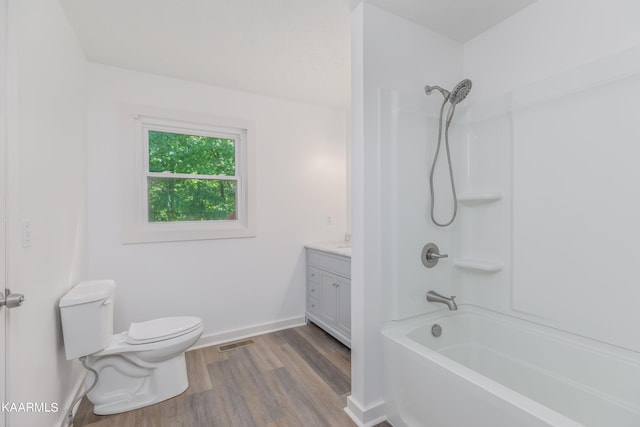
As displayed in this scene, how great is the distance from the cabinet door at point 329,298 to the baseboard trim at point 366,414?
0.91m

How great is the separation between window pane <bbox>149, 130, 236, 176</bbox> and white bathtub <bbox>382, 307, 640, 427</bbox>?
6.67 ft

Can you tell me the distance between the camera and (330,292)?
8.64ft

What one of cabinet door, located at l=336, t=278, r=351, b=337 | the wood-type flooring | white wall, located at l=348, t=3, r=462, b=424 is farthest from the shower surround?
cabinet door, located at l=336, t=278, r=351, b=337

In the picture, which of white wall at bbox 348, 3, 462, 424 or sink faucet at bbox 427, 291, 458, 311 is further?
sink faucet at bbox 427, 291, 458, 311

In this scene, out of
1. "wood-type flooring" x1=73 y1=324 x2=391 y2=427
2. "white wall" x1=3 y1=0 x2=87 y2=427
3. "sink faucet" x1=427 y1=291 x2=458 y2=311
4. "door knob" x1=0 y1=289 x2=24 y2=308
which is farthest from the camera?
"sink faucet" x1=427 y1=291 x2=458 y2=311

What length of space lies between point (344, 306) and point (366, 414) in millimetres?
900

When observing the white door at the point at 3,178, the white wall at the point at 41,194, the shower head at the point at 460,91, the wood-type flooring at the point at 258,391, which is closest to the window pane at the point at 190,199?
the white wall at the point at 41,194

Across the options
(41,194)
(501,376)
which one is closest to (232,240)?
(41,194)

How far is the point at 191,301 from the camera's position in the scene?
2.52 m

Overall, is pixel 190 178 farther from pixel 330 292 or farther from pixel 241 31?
pixel 330 292

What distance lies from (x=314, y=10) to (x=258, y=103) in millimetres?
1259

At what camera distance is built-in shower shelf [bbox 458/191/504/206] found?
5.95 feet

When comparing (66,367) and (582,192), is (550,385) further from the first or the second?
(66,367)

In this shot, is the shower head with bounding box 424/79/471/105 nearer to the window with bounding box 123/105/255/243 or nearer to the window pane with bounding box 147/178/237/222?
the window with bounding box 123/105/255/243
